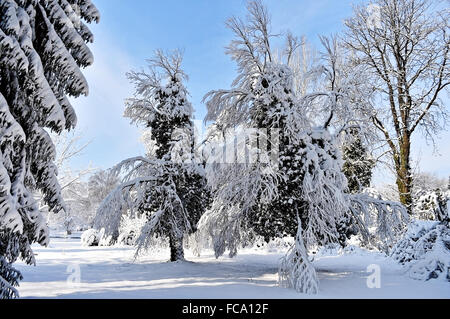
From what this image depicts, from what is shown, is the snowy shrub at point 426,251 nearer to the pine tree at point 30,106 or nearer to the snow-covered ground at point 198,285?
the snow-covered ground at point 198,285

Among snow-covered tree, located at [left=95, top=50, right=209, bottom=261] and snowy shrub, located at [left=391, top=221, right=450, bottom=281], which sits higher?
snow-covered tree, located at [left=95, top=50, right=209, bottom=261]

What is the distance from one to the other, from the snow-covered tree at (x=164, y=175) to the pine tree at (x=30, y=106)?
501cm

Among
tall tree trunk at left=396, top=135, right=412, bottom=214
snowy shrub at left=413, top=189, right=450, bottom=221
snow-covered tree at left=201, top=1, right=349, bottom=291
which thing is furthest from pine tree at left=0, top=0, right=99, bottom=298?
tall tree trunk at left=396, top=135, right=412, bottom=214

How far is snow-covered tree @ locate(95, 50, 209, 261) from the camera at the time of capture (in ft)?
37.1

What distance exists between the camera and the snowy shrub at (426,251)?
8203mm

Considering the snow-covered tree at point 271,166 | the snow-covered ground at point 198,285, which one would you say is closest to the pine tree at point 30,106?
the snow-covered ground at point 198,285

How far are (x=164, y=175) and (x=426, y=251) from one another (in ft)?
32.1

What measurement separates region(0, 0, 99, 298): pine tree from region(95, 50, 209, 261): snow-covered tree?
5007mm

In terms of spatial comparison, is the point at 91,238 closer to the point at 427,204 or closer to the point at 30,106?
the point at 30,106

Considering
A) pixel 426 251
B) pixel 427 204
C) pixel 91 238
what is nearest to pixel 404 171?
pixel 427 204

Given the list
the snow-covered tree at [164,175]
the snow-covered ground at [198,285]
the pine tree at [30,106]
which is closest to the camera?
the pine tree at [30,106]

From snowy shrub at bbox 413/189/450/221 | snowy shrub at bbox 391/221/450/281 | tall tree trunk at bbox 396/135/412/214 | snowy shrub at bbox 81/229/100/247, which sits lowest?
snowy shrub at bbox 81/229/100/247

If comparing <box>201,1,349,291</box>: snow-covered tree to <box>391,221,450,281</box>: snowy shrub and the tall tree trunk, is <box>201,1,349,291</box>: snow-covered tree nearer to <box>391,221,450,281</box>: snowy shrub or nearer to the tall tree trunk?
<box>391,221,450,281</box>: snowy shrub
